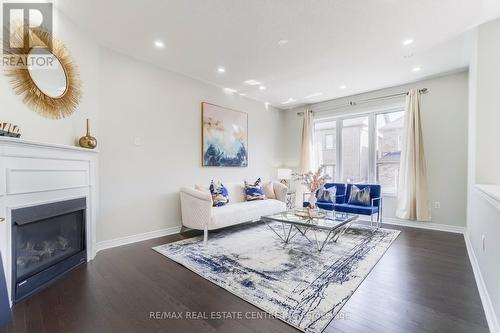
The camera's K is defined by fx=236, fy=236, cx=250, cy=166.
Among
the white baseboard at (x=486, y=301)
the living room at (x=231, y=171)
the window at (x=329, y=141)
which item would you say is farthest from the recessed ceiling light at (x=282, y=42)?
the window at (x=329, y=141)

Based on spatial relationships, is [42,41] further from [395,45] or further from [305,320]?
[395,45]

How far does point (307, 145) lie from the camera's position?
6070 mm

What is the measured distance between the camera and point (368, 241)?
355 centimetres

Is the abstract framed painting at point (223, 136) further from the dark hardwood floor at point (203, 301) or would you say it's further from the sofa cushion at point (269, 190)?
the dark hardwood floor at point (203, 301)

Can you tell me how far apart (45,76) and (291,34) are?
277 centimetres

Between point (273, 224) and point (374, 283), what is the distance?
251cm

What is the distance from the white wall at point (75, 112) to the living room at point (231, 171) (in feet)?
0.06

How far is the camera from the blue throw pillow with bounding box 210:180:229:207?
4.07 m

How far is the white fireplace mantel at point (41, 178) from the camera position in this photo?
1.83 m

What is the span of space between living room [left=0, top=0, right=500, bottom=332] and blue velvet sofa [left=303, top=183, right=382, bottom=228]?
38 mm

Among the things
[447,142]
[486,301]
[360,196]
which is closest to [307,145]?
[360,196]

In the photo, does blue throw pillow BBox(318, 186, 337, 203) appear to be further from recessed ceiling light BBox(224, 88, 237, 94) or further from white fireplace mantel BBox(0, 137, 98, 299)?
white fireplace mantel BBox(0, 137, 98, 299)

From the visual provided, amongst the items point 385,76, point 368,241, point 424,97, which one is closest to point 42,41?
point 368,241

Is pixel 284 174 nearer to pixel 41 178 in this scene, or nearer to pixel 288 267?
pixel 288 267
